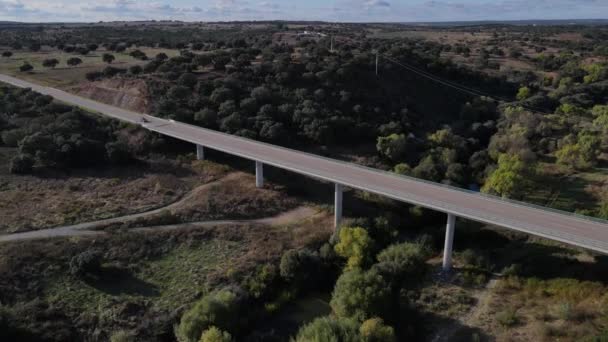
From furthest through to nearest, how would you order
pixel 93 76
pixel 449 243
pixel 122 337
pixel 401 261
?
pixel 93 76 → pixel 449 243 → pixel 401 261 → pixel 122 337

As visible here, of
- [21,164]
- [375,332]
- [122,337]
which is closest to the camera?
[375,332]

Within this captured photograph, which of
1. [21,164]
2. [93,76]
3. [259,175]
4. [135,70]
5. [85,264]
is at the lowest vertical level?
[85,264]

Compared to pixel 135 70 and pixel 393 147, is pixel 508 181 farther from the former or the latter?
pixel 135 70

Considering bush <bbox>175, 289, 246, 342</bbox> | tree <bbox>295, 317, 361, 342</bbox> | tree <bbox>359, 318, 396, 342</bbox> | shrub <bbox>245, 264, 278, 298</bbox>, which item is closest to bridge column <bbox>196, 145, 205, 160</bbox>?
shrub <bbox>245, 264, 278, 298</bbox>

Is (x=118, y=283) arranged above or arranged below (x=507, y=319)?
below

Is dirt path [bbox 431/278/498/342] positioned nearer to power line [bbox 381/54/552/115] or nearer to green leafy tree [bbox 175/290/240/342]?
green leafy tree [bbox 175/290/240/342]

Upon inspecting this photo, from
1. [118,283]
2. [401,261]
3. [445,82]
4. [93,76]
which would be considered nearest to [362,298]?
[401,261]

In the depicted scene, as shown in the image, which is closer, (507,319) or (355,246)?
(507,319)
